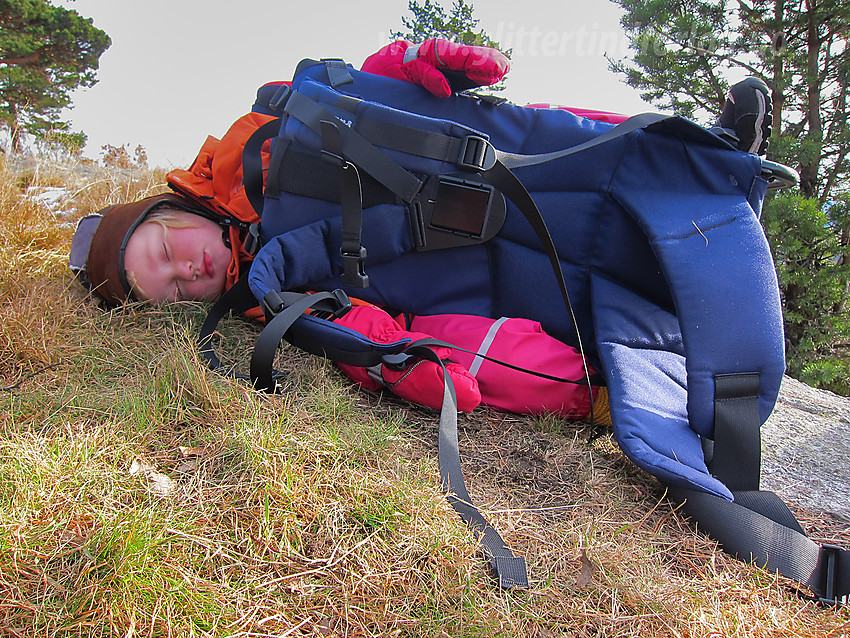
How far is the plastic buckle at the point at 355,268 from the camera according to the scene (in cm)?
205

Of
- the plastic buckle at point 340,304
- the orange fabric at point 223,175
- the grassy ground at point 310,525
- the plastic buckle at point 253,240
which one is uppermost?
the orange fabric at point 223,175

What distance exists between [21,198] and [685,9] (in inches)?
322

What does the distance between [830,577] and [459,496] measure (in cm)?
102

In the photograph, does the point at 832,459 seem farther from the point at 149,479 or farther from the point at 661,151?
the point at 149,479

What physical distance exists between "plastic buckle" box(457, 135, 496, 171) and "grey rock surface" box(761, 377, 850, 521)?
1.49 metres

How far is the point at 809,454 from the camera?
2127 mm

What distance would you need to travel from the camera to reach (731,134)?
1.86m

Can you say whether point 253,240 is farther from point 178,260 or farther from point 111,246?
point 111,246

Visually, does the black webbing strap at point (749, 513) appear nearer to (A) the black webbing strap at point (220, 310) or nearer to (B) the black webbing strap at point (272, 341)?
(B) the black webbing strap at point (272, 341)

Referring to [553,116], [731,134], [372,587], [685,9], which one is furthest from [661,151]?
[685,9]

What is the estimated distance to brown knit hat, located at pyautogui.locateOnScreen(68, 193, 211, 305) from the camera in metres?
2.36

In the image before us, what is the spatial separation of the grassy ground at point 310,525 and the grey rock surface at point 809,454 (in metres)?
0.18

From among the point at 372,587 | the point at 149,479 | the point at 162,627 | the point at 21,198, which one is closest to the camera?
the point at 162,627

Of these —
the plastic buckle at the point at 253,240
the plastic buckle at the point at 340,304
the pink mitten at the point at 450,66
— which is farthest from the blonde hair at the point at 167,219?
the pink mitten at the point at 450,66
